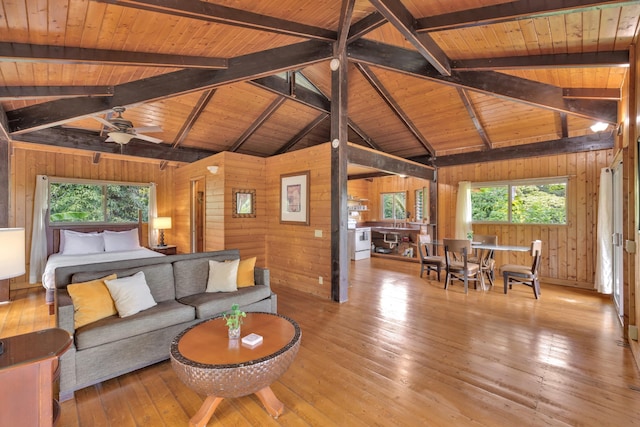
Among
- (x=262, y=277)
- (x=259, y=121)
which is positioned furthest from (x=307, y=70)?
(x=262, y=277)

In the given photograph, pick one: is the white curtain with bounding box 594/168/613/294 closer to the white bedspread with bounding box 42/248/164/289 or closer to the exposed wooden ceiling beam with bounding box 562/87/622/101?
the exposed wooden ceiling beam with bounding box 562/87/622/101

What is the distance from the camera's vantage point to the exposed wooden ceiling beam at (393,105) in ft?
17.4

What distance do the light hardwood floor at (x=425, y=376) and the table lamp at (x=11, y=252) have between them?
1.10 m

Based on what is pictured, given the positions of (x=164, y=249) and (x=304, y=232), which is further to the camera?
(x=164, y=249)

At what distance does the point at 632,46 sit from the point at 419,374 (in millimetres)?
3665

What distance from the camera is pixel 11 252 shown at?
1.66 m

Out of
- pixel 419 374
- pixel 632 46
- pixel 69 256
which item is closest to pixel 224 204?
pixel 69 256

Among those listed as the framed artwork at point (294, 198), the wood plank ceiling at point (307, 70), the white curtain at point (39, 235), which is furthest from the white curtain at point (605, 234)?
the white curtain at point (39, 235)

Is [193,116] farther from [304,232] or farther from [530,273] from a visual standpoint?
[530,273]

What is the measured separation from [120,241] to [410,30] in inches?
247

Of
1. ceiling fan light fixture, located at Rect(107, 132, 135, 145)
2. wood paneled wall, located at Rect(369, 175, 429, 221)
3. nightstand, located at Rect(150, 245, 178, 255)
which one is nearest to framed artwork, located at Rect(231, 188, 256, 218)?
ceiling fan light fixture, located at Rect(107, 132, 135, 145)

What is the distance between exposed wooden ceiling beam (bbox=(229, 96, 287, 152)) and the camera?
Result: 5.76m

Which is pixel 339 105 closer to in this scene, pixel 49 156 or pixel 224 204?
pixel 224 204

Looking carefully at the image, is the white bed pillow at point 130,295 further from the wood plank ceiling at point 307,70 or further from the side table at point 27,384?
the wood plank ceiling at point 307,70
